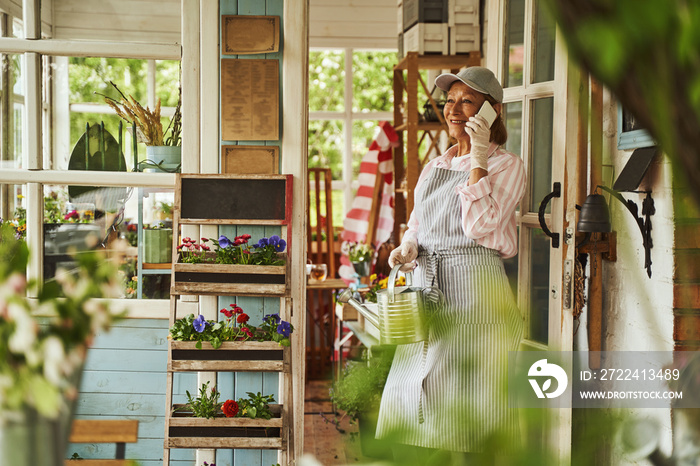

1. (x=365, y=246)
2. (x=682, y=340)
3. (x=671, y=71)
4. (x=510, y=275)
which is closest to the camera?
(x=671, y=71)

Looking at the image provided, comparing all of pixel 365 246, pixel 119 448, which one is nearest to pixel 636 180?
pixel 119 448

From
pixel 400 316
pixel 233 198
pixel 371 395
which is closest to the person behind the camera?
pixel 371 395

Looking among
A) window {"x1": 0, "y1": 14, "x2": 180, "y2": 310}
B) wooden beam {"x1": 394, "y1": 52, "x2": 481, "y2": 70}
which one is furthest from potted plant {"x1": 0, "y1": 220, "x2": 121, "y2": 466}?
wooden beam {"x1": 394, "y1": 52, "x2": 481, "y2": 70}

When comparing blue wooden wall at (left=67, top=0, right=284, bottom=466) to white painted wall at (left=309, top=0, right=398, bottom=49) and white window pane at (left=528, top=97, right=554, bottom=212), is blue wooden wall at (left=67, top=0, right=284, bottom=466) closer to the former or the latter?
white window pane at (left=528, top=97, right=554, bottom=212)

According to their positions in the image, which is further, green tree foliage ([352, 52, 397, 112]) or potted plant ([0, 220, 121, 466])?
green tree foliage ([352, 52, 397, 112])

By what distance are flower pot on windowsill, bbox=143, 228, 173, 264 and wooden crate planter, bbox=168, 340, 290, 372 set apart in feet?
1.60

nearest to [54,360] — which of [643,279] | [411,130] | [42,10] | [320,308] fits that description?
[643,279]

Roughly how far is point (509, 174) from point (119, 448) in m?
1.48

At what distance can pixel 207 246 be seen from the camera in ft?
9.01

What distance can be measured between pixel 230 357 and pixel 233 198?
0.63 metres

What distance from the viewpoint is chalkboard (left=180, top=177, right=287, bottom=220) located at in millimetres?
2703

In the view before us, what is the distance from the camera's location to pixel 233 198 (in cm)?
271

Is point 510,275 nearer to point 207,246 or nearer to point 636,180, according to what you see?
point 636,180

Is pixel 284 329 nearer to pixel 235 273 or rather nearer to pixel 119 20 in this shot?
pixel 235 273
